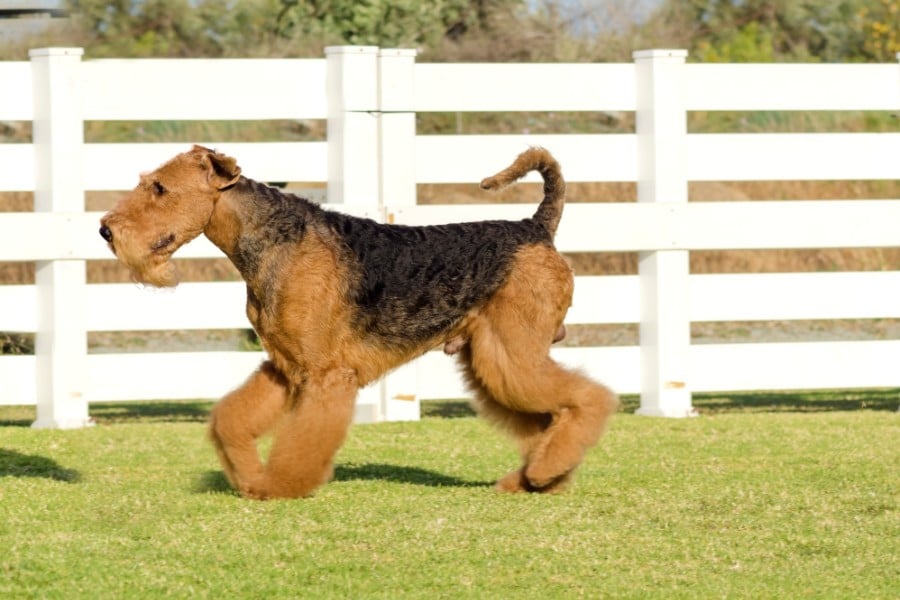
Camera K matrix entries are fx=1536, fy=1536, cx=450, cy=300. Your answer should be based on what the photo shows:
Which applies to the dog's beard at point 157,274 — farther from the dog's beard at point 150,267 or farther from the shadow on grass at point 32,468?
the shadow on grass at point 32,468

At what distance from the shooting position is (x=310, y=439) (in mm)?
5887

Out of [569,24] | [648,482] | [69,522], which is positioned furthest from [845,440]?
[569,24]

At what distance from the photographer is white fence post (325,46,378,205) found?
880cm

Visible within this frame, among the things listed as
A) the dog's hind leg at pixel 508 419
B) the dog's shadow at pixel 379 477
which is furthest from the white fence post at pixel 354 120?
the dog's hind leg at pixel 508 419

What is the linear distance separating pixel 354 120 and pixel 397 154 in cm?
31

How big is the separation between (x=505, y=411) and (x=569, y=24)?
51.8ft

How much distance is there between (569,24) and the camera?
70.7ft

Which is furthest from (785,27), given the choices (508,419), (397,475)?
(508,419)

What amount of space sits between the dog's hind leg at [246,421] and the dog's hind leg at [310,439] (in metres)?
0.09

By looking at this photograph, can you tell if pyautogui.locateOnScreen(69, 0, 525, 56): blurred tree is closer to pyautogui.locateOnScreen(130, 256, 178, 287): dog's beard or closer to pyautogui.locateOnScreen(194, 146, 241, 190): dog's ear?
pyautogui.locateOnScreen(194, 146, 241, 190): dog's ear

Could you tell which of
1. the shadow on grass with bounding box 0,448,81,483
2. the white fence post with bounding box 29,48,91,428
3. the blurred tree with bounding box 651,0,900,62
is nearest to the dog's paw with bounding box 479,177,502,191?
the shadow on grass with bounding box 0,448,81,483

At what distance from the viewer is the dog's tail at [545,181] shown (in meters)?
6.62

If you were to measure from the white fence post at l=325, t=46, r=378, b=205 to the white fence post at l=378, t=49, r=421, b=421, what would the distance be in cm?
5

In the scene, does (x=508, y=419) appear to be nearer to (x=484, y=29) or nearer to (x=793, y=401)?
(x=793, y=401)
